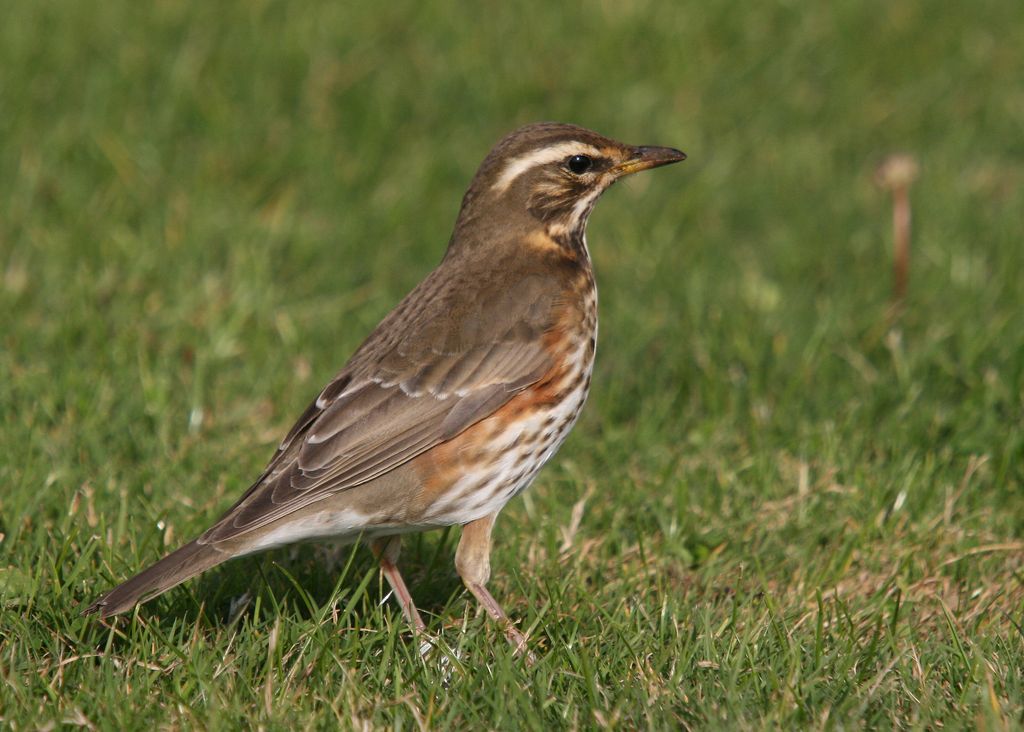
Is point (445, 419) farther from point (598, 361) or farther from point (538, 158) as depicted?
point (598, 361)

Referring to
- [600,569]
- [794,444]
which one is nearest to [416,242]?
[794,444]

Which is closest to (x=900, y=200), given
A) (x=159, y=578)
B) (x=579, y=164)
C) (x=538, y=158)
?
(x=579, y=164)

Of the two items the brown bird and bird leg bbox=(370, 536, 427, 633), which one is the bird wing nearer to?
the brown bird

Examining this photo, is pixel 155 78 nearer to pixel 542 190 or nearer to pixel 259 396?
Answer: pixel 259 396

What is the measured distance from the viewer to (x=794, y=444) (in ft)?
23.4

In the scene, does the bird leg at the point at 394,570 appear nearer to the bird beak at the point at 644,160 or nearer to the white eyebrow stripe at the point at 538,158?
the white eyebrow stripe at the point at 538,158

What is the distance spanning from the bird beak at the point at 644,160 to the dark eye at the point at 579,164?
119 mm

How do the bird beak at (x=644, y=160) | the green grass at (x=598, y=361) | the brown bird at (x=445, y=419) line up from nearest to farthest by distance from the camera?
1. the green grass at (x=598, y=361)
2. the brown bird at (x=445, y=419)
3. the bird beak at (x=644, y=160)

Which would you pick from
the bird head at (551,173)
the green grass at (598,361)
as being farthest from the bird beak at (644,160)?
the green grass at (598,361)

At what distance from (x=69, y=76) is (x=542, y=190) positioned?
546cm

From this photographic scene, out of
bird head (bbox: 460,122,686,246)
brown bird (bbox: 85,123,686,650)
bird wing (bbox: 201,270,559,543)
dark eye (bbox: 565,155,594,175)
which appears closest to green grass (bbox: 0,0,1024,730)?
brown bird (bbox: 85,123,686,650)

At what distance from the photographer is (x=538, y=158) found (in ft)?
20.4

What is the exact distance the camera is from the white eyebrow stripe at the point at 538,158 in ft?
20.3

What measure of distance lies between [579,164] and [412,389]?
1278 millimetres
